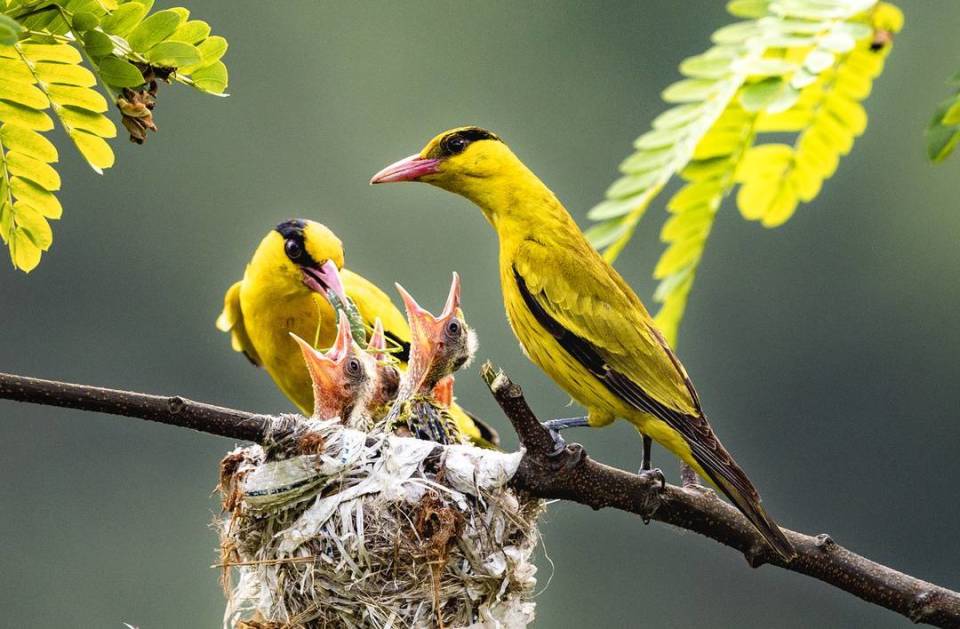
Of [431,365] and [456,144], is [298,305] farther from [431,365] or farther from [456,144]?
[456,144]

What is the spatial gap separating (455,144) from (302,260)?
3.58 ft

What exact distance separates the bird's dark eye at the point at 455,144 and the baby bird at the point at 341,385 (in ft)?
2.58

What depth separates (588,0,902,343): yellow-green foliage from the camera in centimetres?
286

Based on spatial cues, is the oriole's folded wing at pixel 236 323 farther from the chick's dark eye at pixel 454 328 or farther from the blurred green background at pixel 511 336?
the blurred green background at pixel 511 336

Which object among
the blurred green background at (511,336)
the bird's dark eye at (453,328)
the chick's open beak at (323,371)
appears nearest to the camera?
the chick's open beak at (323,371)

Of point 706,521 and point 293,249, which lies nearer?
point 706,521

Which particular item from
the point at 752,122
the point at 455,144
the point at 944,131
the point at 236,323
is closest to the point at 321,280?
the point at 236,323

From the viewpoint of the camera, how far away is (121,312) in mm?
19219

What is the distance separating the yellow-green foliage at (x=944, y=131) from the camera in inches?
101

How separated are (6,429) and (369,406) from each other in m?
15.3

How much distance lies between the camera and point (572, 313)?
453 centimetres

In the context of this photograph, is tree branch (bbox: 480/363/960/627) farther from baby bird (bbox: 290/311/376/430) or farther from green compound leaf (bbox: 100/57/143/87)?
green compound leaf (bbox: 100/57/143/87)

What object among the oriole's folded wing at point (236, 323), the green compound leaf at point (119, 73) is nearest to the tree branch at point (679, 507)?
the green compound leaf at point (119, 73)

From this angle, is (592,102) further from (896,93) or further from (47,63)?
(47,63)
